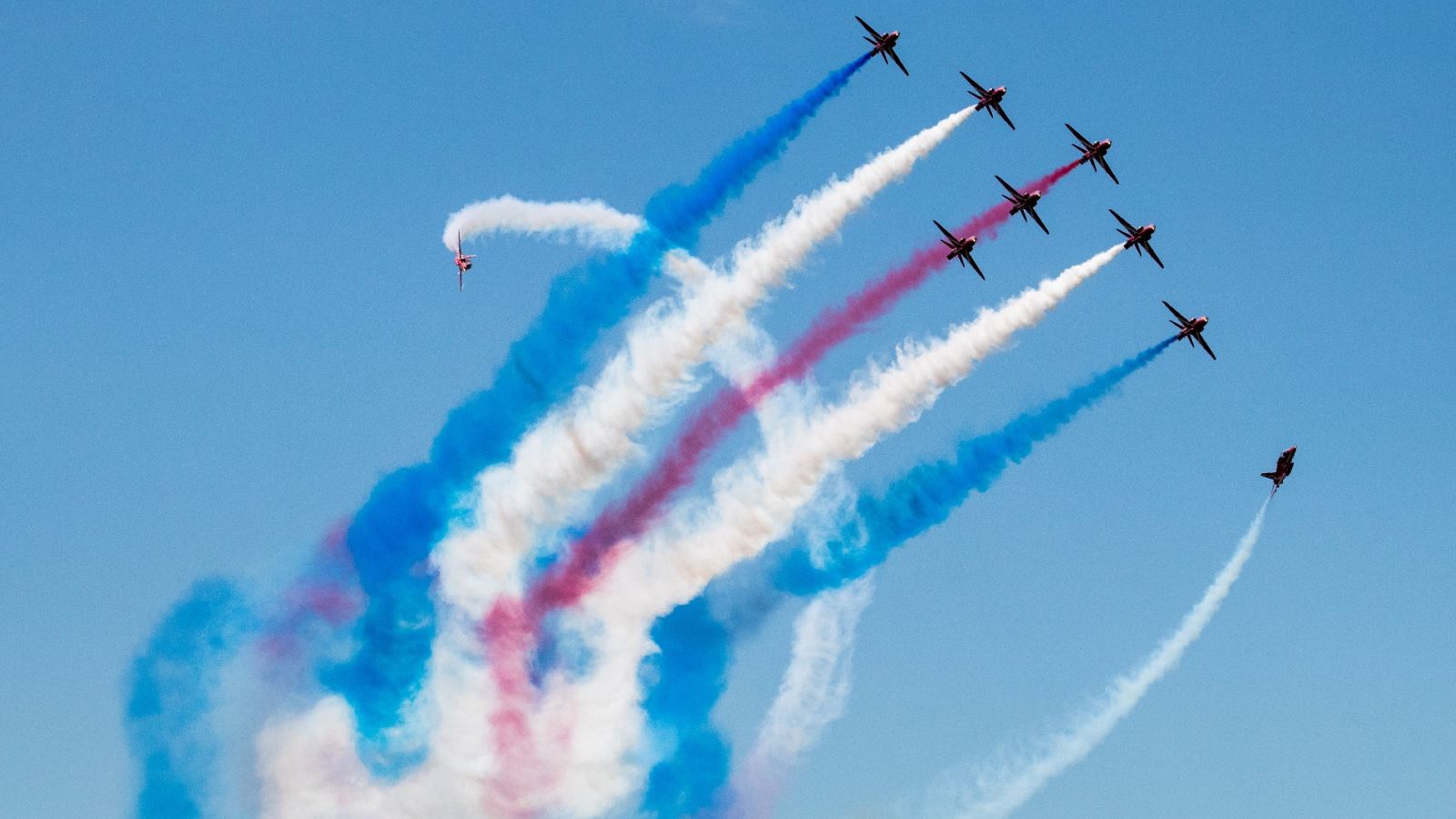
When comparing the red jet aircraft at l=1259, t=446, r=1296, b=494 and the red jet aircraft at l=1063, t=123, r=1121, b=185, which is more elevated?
the red jet aircraft at l=1063, t=123, r=1121, b=185

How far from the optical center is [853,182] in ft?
205

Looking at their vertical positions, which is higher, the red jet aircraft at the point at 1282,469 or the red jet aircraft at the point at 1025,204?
the red jet aircraft at the point at 1025,204

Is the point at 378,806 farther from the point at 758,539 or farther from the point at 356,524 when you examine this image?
the point at 758,539

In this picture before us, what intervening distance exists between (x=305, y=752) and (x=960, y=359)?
1229 inches

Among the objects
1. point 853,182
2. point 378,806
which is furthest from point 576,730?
point 853,182

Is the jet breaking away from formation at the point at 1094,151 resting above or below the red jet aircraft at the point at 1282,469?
above

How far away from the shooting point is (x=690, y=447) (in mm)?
60688

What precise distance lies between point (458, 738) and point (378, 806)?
4.37 metres

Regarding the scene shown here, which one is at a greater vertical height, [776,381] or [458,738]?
[776,381]

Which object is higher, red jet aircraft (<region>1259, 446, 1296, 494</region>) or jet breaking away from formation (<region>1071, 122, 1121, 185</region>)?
jet breaking away from formation (<region>1071, 122, 1121, 185</region>)

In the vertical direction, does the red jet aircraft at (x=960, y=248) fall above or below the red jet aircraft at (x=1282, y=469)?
above

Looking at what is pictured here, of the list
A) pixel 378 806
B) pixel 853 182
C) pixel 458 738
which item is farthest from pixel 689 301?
pixel 378 806

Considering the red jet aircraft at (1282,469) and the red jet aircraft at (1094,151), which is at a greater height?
the red jet aircraft at (1094,151)

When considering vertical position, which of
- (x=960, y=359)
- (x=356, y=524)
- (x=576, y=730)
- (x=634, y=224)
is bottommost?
(x=576, y=730)
